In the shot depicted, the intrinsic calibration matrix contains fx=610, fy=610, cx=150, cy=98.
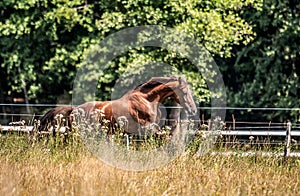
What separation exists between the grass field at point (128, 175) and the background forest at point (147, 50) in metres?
8.81

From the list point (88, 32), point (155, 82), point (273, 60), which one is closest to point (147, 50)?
point (88, 32)

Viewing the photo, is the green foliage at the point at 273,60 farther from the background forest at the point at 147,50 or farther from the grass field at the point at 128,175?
the grass field at the point at 128,175

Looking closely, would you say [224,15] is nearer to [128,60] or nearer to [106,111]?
[128,60]

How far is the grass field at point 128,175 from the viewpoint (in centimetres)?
661

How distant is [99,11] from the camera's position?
19.6 metres

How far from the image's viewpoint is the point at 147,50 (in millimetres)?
17781

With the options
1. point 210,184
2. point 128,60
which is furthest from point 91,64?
point 210,184

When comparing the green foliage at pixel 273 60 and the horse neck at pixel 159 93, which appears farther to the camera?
the green foliage at pixel 273 60

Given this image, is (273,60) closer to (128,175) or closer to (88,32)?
(88,32)

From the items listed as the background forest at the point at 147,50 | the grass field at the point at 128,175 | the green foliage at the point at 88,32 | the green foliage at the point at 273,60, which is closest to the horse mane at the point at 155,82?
the grass field at the point at 128,175

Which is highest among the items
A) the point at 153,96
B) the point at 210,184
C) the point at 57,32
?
the point at 57,32

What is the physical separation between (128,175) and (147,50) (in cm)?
1065

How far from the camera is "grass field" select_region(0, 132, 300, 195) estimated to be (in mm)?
6605

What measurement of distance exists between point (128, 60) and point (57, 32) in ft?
12.1
